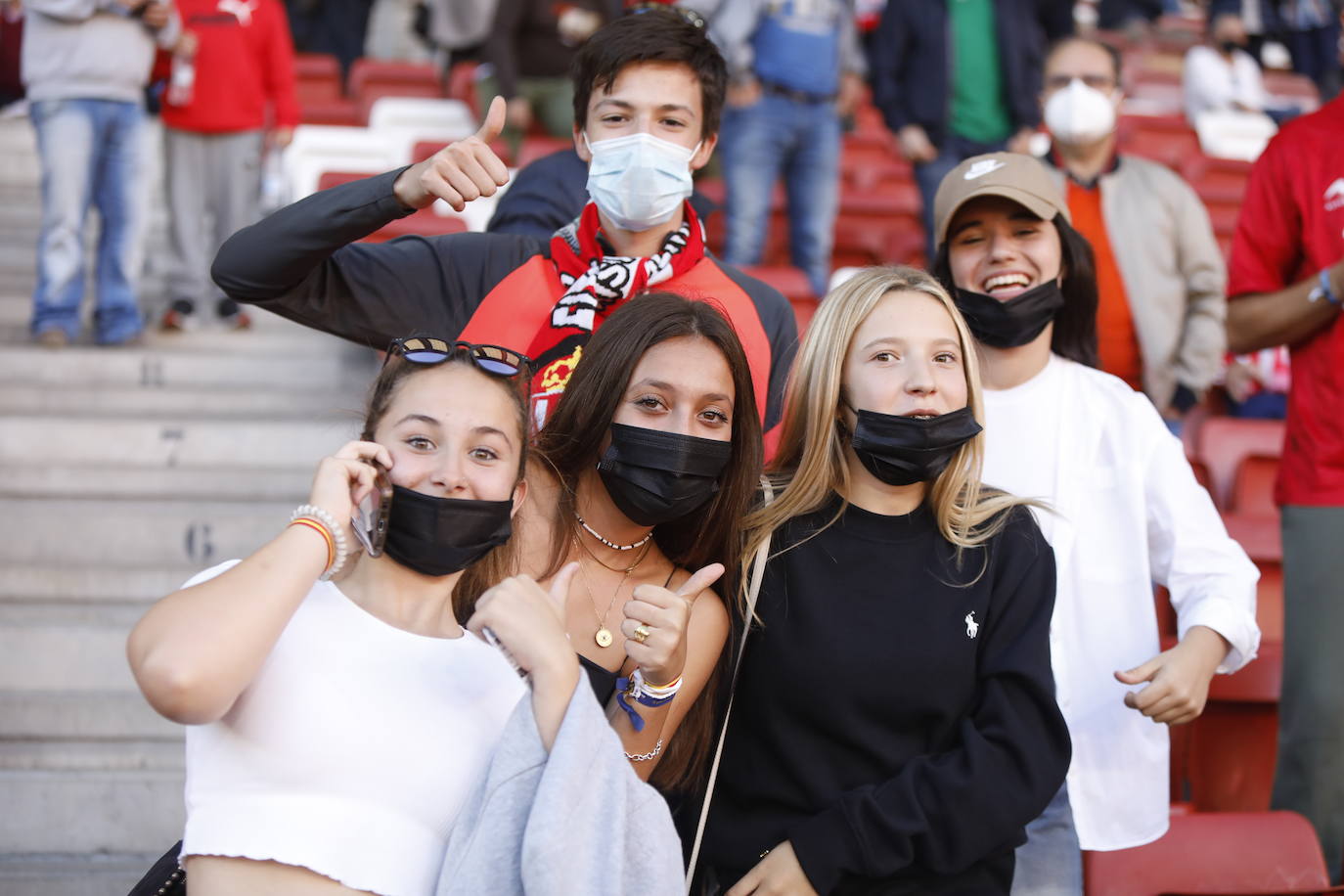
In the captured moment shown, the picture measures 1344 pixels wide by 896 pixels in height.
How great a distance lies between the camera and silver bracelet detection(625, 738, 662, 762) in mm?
2111

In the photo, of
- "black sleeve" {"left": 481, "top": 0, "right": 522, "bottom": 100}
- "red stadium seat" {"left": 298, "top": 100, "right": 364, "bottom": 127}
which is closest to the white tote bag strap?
"black sleeve" {"left": 481, "top": 0, "right": 522, "bottom": 100}

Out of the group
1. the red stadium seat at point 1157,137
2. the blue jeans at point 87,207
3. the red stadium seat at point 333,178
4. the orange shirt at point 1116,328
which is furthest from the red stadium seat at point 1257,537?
the red stadium seat at point 1157,137

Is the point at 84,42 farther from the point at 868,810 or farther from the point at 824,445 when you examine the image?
the point at 868,810

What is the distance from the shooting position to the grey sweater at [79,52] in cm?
513

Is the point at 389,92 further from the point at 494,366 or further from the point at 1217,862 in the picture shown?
the point at 1217,862

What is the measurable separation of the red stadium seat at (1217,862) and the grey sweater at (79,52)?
438cm

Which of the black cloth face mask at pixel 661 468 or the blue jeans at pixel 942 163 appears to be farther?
the blue jeans at pixel 942 163

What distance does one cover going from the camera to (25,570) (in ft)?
12.3

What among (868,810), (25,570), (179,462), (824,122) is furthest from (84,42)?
(868,810)

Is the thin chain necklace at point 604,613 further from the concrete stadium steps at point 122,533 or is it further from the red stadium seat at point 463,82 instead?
the red stadium seat at point 463,82

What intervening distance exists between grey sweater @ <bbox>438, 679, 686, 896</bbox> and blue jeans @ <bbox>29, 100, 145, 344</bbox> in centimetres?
382

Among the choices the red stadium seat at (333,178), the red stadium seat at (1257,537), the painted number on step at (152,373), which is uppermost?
the red stadium seat at (333,178)

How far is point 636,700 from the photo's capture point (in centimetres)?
205

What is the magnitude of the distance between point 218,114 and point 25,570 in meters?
2.71
